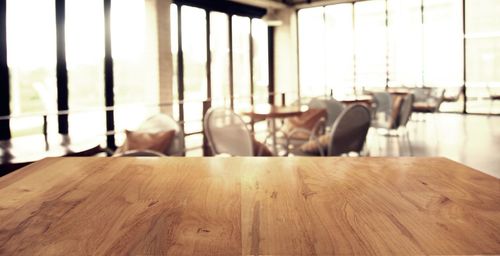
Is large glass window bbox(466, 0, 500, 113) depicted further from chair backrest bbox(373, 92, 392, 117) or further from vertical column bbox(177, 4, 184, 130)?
vertical column bbox(177, 4, 184, 130)

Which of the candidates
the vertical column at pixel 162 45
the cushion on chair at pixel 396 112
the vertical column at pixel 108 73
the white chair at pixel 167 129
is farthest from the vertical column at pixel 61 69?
the cushion on chair at pixel 396 112

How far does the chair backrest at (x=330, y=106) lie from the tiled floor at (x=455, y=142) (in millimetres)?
1659

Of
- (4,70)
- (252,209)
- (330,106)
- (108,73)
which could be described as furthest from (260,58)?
(252,209)

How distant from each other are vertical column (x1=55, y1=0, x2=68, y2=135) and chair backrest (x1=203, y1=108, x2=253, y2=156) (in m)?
4.18

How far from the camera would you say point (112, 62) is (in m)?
7.20

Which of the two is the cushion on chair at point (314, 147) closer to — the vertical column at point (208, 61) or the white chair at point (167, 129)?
the white chair at point (167, 129)

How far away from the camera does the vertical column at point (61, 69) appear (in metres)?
6.38

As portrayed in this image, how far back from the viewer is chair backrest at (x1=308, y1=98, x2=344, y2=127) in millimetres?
5027

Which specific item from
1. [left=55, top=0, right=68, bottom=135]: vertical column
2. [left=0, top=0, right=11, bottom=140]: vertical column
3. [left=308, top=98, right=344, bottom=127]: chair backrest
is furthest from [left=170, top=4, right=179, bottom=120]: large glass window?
[left=308, top=98, right=344, bottom=127]: chair backrest

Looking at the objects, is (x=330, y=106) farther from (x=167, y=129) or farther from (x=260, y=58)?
(x=260, y=58)

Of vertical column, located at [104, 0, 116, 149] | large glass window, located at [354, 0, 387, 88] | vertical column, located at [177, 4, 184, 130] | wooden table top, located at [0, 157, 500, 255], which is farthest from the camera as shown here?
large glass window, located at [354, 0, 387, 88]

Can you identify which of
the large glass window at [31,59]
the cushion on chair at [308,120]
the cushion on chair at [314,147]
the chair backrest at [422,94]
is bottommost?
the cushion on chair at [314,147]

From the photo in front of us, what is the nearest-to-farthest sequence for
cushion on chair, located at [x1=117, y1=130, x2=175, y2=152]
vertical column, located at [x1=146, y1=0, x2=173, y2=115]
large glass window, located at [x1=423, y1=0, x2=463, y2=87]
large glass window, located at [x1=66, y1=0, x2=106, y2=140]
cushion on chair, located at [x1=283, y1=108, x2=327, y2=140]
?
1. cushion on chair, located at [x1=117, y1=130, x2=175, y2=152]
2. cushion on chair, located at [x1=283, y1=108, x2=327, y2=140]
3. large glass window, located at [x1=66, y1=0, x2=106, y2=140]
4. vertical column, located at [x1=146, y1=0, x2=173, y2=115]
5. large glass window, located at [x1=423, y1=0, x2=463, y2=87]

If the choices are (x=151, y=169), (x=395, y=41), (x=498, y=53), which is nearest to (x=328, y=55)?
(x=395, y=41)
